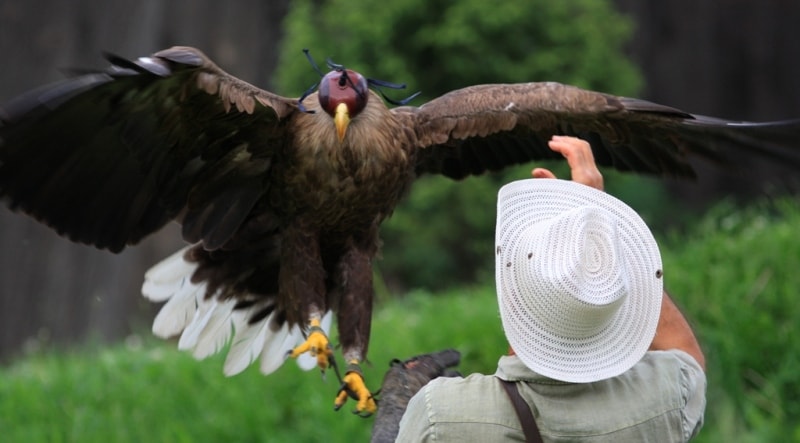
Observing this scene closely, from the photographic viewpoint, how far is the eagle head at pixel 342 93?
12.2ft

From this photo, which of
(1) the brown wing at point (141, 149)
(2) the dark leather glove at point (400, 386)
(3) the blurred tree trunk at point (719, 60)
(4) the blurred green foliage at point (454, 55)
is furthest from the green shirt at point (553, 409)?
(3) the blurred tree trunk at point (719, 60)

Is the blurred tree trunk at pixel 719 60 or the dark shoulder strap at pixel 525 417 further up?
the dark shoulder strap at pixel 525 417

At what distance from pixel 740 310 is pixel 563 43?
2.59 m

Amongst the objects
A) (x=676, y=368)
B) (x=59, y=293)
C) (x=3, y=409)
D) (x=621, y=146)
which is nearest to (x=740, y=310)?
(x=621, y=146)

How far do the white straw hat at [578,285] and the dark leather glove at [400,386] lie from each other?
0.55m

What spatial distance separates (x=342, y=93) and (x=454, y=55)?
371cm

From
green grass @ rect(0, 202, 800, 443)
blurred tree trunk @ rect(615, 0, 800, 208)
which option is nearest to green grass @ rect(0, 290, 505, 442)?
green grass @ rect(0, 202, 800, 443)

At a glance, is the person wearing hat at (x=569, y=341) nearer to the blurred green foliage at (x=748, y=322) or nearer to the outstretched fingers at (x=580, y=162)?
the outstretched fingers at (x=580, y=162)

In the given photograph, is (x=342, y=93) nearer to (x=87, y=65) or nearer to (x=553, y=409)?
(x=553, y=409)

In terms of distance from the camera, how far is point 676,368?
8.21ft

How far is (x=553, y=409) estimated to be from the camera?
7.79 feet

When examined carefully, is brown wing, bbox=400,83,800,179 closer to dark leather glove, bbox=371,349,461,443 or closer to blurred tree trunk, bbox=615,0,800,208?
dark leather glove, bbox=371,349,461,443

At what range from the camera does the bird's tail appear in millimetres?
4375

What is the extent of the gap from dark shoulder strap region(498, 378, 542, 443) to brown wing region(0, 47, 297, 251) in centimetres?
145
